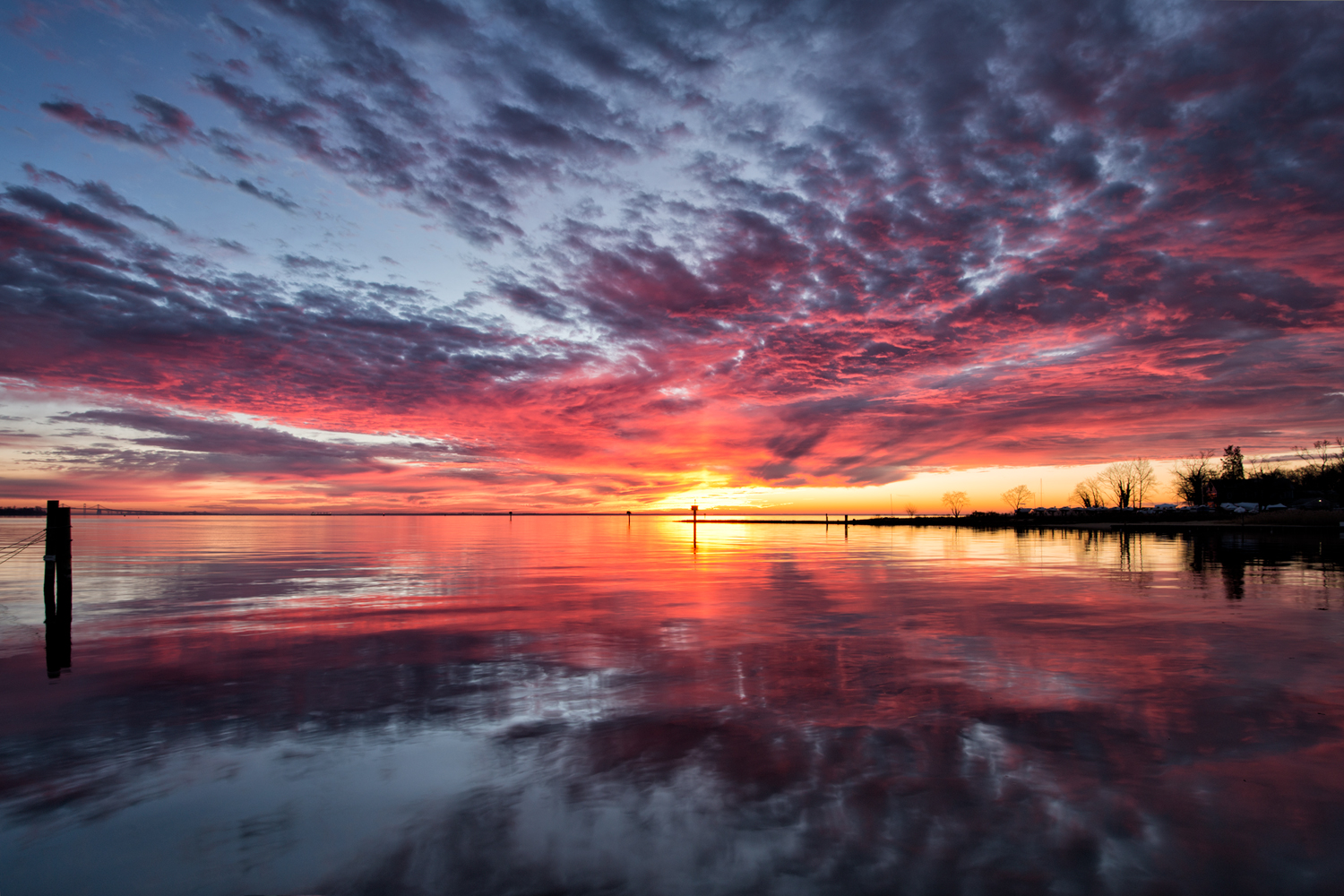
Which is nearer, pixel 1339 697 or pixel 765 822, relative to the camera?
pixel 765 822

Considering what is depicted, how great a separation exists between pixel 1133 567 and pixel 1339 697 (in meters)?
25.0

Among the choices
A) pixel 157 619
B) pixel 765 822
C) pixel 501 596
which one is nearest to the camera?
pixel 765 822

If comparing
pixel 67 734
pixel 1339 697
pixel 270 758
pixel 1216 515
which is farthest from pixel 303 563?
pixel 1216 515

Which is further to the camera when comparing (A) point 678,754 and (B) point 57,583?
(B) point 57,583

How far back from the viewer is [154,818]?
6.32 m

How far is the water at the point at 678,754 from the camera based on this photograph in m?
5.41

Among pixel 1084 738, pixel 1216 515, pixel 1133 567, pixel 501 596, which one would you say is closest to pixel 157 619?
pixel 501 596

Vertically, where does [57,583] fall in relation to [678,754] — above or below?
above

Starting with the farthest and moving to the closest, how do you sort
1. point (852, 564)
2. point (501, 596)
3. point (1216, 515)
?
point (1216, 515) < point (852, 564) < point (501, 596)

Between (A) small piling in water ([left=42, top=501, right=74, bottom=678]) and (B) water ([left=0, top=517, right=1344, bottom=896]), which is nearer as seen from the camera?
(B) water ([left=0, top=517, right=1344, bottom=896])

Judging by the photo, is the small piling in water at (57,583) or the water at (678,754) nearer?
the water at (678,754)

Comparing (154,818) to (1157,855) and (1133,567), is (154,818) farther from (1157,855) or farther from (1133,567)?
(1133,567)

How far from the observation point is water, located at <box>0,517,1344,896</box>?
5.41m

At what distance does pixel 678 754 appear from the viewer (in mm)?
7590
